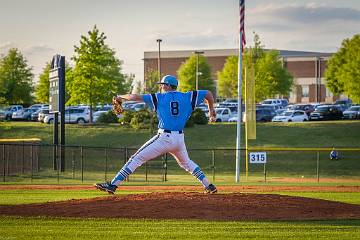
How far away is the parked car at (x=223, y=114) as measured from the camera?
66656mm

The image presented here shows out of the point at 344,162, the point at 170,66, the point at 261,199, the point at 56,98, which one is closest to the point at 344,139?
the point at 344,162

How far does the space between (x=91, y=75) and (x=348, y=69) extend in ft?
75.4

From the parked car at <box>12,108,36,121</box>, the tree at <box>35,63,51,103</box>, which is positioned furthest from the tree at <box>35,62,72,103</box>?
the parked car at <box>12,108,36,121</box>

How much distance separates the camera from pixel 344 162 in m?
45.1

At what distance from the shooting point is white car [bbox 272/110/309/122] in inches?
2520

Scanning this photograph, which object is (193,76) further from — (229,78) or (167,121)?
(167,121)

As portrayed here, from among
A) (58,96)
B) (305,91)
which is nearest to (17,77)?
(58,96)

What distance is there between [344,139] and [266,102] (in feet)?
93.9

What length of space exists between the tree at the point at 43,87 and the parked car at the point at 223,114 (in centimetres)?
2407

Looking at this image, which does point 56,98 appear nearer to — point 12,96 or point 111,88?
point 111,88

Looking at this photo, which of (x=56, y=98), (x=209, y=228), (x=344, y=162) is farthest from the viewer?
(x=344, y=162)

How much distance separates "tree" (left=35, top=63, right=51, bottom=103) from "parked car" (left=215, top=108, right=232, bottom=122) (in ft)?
79.0

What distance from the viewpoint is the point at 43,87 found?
84.8 meters

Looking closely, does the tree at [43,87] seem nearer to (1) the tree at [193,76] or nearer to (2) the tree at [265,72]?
(1) the tree at [193,76]
